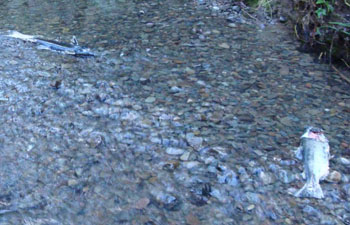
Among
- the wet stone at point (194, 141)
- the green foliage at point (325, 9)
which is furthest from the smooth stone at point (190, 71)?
the green foliage at point (325, 9)

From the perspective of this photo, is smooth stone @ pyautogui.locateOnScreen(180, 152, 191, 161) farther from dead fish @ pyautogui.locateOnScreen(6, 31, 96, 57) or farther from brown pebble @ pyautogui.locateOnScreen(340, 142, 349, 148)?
dead fish @ pyautogui.locateOnScreen(6, 31, 96, 57)

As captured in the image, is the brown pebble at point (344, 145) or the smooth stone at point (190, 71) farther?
the smooth stone at point (190, 71)

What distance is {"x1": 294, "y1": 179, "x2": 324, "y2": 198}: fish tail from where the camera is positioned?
2.72m

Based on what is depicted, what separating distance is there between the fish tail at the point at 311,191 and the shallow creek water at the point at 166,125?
5cm

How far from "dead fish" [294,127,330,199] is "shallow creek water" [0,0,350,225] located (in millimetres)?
64

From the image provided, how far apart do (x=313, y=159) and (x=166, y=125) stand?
1257mm

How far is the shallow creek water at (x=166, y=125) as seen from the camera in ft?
8.78

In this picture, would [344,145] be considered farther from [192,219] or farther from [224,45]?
[224,45]

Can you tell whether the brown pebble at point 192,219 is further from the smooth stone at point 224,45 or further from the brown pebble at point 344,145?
the smooth stone at point 224,45

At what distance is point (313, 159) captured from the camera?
9.68 ft

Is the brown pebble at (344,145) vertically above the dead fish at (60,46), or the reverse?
the brown pebble at (344,145)

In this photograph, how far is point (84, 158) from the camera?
10.2 ft

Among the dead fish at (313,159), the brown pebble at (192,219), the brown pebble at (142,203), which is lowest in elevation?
the brown pebble at (142,203)

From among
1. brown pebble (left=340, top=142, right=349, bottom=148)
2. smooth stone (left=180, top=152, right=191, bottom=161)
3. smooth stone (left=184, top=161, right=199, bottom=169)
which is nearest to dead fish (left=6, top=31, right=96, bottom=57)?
smooth stone (left=180, top=152, right=191, bottom=161)
